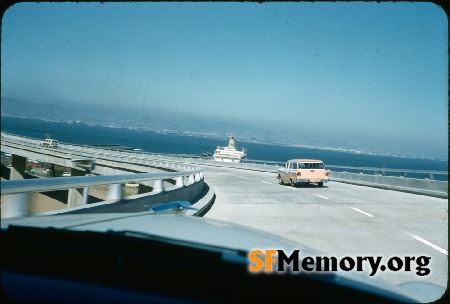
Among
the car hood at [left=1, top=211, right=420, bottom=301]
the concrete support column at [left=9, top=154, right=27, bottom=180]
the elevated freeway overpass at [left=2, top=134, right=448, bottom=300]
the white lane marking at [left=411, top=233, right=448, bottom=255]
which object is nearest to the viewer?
the car hood at [left=1, top=211, right=420, bottom=301]

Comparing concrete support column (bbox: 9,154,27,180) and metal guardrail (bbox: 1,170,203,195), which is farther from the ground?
metal guardrail (bbox: 1,170,203,195)

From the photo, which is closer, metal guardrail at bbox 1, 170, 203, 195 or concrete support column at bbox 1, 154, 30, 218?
metal guardrail at bbox 1, 170, 203, 195

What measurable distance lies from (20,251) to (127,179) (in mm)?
5126

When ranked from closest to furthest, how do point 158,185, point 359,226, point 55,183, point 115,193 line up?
point 55,183
point 115,193
point 359,226
point 158,185

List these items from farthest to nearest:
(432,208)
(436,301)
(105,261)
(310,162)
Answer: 1. (310,162)
2. (432,208)
3. (436,301)
4. (105,261)

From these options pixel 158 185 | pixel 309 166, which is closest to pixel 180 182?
pixel 158 185

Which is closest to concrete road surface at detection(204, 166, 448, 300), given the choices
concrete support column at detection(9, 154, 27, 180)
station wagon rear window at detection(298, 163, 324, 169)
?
station wagon rear window at detection(298, 163, 324, 169)

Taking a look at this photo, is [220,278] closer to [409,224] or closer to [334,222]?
[334,222]

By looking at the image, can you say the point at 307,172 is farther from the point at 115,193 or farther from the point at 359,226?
the point at 115,193

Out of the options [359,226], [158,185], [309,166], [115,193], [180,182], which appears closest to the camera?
[115,193]

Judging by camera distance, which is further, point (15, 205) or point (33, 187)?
point (33, 187)

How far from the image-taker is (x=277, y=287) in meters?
1.99

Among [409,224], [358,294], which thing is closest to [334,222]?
[409,224]

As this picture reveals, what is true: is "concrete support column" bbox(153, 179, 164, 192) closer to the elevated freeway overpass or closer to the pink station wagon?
the elevated freeway overpass
